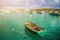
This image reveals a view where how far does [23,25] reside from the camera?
1.76 m

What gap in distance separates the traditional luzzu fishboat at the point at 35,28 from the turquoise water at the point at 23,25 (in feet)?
0.13

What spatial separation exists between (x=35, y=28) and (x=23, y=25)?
0.16 m

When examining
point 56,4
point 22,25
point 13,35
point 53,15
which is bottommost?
point 13,35

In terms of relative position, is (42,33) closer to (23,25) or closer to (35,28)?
(35,28)

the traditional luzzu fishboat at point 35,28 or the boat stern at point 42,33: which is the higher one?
the traditional luzzu fishboat at point 35,28

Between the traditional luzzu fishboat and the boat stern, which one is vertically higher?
the traditional luzzu fishboat

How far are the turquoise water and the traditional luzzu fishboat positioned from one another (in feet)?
0.13

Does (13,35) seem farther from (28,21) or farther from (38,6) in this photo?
(38,6)

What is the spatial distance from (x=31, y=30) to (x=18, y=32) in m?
0.17

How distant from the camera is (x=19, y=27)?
176 centimetres

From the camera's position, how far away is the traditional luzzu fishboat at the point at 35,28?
170 cm

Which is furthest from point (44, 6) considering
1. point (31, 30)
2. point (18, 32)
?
point (18, 32)

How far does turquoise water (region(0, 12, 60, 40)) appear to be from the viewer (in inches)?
68.3

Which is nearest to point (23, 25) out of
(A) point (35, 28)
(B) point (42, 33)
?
(A) point (35, 28)
